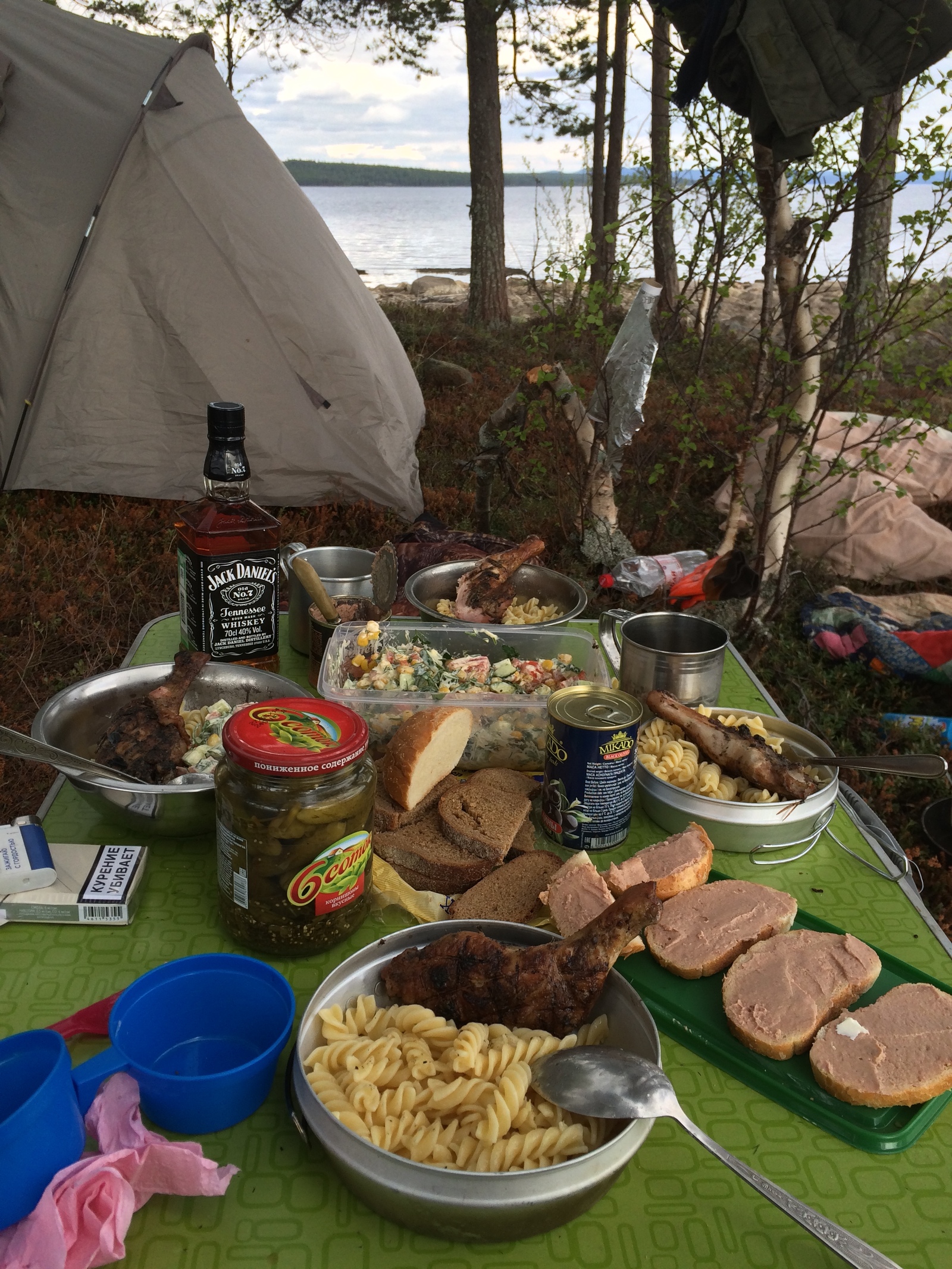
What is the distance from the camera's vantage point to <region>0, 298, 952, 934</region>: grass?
4457mm

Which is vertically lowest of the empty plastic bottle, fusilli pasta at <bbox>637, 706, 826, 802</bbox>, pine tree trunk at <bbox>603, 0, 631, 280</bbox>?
the empty plastic bottle

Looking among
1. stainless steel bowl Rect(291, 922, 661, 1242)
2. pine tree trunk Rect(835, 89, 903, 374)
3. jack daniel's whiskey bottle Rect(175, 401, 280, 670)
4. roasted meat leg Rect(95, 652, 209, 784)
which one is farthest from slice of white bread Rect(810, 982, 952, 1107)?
pine tree trunk Rect(835, 89, 903, 374)

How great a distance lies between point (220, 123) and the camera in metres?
6.07

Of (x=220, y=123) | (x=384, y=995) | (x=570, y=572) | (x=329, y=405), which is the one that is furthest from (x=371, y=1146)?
(x=220, y=123)

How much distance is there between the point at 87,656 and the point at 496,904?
12.6ft

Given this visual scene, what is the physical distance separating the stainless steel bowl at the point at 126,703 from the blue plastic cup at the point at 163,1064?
0.41m

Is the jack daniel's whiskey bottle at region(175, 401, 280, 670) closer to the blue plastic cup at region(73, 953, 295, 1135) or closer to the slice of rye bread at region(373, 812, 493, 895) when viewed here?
the slice of rye bread at region(373, 812, 493, 895)

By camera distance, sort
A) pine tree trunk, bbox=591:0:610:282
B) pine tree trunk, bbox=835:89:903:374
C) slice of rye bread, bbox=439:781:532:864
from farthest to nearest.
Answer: pine tree trunk, bbox=591:0:610:282 < pine tree trunk, bbox=835:89:903:374 < slice of rye bread, bbox=439:781:532:864

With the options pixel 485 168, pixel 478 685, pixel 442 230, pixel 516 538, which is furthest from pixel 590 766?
pixel 442 230

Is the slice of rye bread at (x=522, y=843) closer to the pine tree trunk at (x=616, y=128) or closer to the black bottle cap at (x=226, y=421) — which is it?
the black bottle cap at (x=226, y=421)

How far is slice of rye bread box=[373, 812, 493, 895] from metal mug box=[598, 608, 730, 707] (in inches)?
27.1

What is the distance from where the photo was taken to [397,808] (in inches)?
80.3

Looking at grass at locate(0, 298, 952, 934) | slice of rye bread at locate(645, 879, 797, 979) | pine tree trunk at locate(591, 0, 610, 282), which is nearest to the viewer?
slice of rye bread at locate(645, 879, 797, 979)

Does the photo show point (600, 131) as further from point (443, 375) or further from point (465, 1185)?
point (465, 1185)
